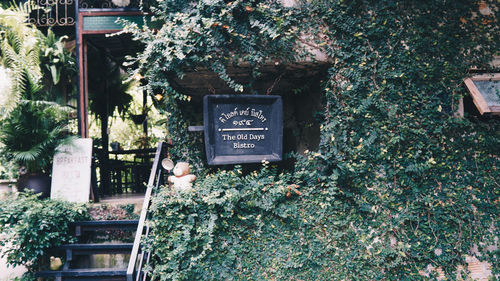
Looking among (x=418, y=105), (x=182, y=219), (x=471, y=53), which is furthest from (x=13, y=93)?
(x=471, y=53)

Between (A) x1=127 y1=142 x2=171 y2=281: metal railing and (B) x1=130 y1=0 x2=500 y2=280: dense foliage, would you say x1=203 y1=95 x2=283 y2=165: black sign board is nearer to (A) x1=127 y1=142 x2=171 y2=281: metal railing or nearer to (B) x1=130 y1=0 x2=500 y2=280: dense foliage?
(B) x1=130 y1=0 x2=500 y2=280: dense foliage

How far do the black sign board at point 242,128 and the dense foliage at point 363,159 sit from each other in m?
0.36

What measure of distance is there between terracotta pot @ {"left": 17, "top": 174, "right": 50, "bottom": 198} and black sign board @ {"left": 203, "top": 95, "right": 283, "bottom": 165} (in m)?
3.10

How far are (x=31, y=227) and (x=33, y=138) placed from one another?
1.64 metres

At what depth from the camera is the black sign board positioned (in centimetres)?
411

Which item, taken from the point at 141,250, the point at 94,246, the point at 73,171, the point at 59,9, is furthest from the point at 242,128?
the point at 59,9

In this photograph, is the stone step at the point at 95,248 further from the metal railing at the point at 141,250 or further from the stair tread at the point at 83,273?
the metal railing at the point at 141,250

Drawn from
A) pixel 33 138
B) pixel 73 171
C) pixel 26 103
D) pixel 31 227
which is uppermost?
pixel 26 103

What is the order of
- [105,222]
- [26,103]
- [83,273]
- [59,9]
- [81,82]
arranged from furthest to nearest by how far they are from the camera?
[59,9], [81,82], [26,103], [105,222], [83,273]

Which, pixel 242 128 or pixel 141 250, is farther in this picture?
pixel 242 128

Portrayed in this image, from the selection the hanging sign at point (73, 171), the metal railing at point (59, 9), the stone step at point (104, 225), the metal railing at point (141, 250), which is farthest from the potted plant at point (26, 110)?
the metal railing at point (141, 250)

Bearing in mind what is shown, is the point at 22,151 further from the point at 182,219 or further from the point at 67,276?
the point at 182,219

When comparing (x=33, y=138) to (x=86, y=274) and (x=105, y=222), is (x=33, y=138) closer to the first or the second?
(x=105, y=222)

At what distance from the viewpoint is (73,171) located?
16.7ft
